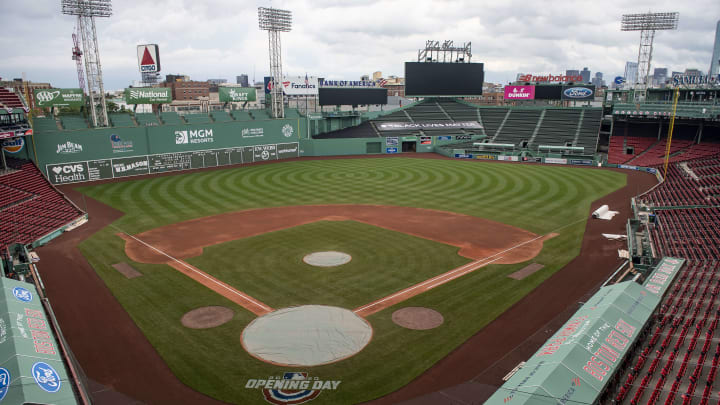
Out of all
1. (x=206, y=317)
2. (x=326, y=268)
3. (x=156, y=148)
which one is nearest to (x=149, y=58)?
(x=156, y=148)

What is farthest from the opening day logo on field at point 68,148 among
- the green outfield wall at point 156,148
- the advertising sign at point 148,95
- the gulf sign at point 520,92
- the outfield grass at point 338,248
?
the gulf sign at point 520,92

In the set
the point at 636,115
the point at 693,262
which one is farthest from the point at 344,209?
the point at 636,115

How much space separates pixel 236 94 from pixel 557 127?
156 ft

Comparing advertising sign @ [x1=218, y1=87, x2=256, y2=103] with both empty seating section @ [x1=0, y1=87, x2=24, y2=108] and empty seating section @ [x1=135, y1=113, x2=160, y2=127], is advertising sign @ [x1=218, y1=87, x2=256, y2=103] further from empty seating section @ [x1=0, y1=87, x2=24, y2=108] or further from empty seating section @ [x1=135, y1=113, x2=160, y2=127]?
empty seating section @ [x1=0, y1=87, x2=24, y2=108]

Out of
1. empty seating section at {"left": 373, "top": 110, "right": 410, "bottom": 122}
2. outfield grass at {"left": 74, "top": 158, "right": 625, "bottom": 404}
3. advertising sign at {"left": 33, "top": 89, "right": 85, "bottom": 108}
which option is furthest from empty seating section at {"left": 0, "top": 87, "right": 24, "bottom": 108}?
empty seating section at {"left": 373, "top": 110, "right": 410, "bottom": 122}

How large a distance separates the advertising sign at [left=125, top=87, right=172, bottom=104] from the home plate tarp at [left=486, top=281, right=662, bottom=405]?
50621 millimetres

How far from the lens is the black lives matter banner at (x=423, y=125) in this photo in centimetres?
7219

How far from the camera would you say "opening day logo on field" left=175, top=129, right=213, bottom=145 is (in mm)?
51594

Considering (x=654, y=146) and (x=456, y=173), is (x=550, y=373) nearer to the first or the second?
(x=456, y=173)

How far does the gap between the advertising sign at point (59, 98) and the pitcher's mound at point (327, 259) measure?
3684 cm

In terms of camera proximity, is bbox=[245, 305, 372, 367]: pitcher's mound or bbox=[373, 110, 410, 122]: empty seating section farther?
bbox=[373, 110, 410, 122]: empty seating section

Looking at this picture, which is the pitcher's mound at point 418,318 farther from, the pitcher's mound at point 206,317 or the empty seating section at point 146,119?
the empty seating section at point 146,119

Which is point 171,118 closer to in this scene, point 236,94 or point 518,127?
point 236,94

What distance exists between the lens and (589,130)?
65.6 metres
